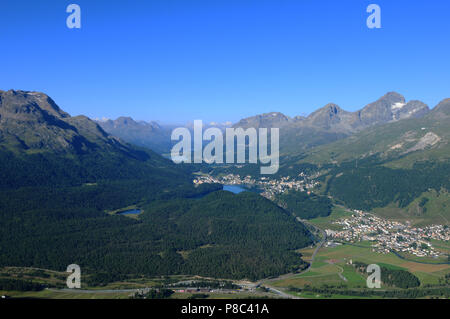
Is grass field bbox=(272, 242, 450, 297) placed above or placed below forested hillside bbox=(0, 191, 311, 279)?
below

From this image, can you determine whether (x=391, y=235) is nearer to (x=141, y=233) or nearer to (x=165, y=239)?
(x=165, y=239)

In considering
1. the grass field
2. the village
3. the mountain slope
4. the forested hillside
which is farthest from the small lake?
the village

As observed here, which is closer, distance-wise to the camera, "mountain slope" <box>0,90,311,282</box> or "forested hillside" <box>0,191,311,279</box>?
"forested hillside" <box>0,191,311,279</box>

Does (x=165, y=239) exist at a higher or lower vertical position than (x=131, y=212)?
lower

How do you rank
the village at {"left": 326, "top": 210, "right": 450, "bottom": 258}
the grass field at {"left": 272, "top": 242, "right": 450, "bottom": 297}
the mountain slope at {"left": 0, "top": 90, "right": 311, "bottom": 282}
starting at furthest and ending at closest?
the village at {"left": 326, "top": 210, "right": 450, "bottom": 258} < the mountain slope at {"left": 0, "top": 90, "right": 311, "bottom": 282} < the grass field at {"left": 272, "top": 242, "right": 450, "bottom": 297}

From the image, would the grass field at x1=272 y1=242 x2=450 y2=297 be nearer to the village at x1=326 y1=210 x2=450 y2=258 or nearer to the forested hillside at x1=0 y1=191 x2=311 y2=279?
the forested hillside at x1=0 y1=191 x2=311 y2=279

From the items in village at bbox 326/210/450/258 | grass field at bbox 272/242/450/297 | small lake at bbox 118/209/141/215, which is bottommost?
grass field at bbox 272/242/450/297

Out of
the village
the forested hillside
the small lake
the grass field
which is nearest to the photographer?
the grass field

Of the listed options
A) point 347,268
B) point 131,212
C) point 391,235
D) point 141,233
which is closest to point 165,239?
point 141,233
